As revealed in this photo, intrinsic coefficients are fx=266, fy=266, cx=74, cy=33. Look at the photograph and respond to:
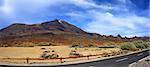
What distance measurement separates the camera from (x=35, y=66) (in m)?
27.6

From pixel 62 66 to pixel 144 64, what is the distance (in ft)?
49.8

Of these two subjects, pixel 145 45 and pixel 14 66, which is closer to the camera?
pixel 14 66

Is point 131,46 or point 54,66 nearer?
point 54,66

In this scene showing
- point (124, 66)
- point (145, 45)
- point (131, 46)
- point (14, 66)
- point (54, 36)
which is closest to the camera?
point (124, 66)

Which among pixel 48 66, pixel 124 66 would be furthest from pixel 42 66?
pixel 124 66

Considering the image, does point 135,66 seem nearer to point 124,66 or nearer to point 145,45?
point 124,66

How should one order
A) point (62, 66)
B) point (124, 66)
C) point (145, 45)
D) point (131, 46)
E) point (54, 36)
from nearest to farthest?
point (124, 66) → point (62, 66) → point (131, 46) → point (145, 45) → point (54, 36)

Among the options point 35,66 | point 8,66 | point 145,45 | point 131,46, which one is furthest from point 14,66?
point 145,45

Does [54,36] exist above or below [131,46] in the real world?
above

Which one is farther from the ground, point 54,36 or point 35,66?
point 54,36

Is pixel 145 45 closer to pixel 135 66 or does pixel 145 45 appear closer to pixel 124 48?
pixel 124 48

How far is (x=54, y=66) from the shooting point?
2711 cm

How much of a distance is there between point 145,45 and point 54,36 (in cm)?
8914

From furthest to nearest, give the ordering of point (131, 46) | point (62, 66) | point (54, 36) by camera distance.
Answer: point (54, 36) → point (131, 46) → point (62, 66)
